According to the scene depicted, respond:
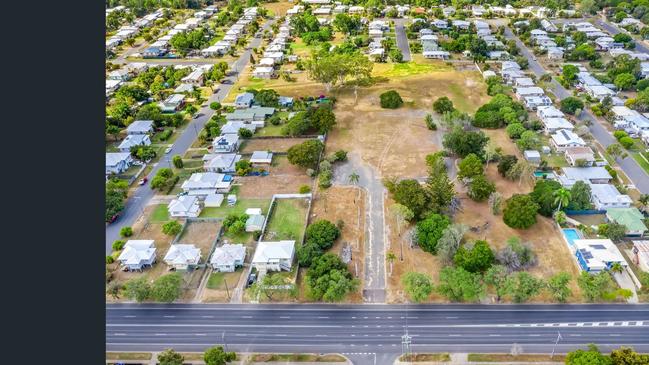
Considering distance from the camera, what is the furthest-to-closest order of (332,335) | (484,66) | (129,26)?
1. (129,26)
2. (484,66)
3. (332,335)

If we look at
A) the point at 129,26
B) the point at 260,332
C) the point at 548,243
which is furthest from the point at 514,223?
the point at 129,26

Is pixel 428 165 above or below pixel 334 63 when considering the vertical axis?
below

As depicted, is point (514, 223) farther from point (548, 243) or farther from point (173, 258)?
point (173, 258)

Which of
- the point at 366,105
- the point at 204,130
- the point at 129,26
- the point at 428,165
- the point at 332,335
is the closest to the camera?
the point at 332,335

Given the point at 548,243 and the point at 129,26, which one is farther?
the point at 129,26

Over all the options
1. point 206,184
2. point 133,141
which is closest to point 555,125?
point 206,184

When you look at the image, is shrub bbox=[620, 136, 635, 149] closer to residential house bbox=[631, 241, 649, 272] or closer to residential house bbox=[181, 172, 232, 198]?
residential house bbox=[631, 241, 649, 272]
